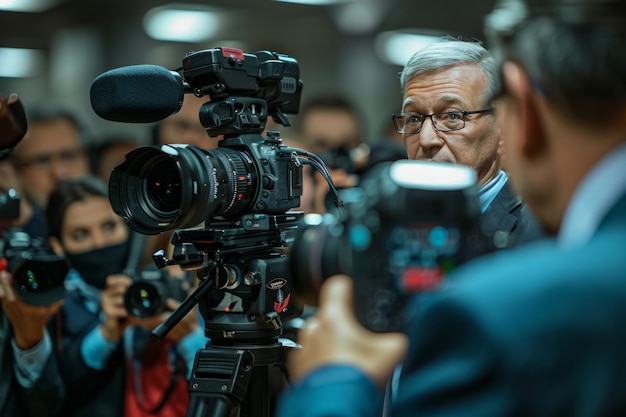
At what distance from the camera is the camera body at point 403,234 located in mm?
809

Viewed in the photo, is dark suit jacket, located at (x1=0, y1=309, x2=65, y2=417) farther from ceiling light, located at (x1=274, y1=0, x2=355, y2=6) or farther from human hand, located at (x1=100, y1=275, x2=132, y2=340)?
ceiling light, located at (x1=274, y1=0, x2=355, y2=6)

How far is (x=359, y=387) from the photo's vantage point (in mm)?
787

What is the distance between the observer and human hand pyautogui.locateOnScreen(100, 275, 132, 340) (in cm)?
221

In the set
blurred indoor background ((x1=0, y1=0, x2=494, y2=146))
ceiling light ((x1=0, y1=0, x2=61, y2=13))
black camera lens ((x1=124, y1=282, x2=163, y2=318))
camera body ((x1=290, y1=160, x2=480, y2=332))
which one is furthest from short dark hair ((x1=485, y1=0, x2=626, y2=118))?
ceiling light ((x1=0, y1=0, x2=61, y2=13))

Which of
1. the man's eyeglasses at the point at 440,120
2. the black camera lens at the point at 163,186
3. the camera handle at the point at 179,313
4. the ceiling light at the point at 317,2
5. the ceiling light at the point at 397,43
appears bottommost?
the camera handle at the point at 179,313

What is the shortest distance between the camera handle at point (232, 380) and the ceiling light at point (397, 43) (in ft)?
17.4

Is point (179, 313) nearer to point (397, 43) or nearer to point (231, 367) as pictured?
point (231, 367)

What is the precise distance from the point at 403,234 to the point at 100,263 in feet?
6.31

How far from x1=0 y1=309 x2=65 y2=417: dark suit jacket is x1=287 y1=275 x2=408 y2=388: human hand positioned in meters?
1.53

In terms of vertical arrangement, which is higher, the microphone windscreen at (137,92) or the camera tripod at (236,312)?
the microphone windscreen at (137,92)

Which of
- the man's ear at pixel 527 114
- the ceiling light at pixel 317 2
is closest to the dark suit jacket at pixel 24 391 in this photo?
the man's ear at pixel 527 114

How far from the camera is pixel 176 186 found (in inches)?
64.0

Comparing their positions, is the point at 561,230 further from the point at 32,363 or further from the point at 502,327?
the point at 32,363

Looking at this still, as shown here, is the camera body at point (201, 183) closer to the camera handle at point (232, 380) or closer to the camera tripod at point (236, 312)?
the camera tripod at point (236, 312)
